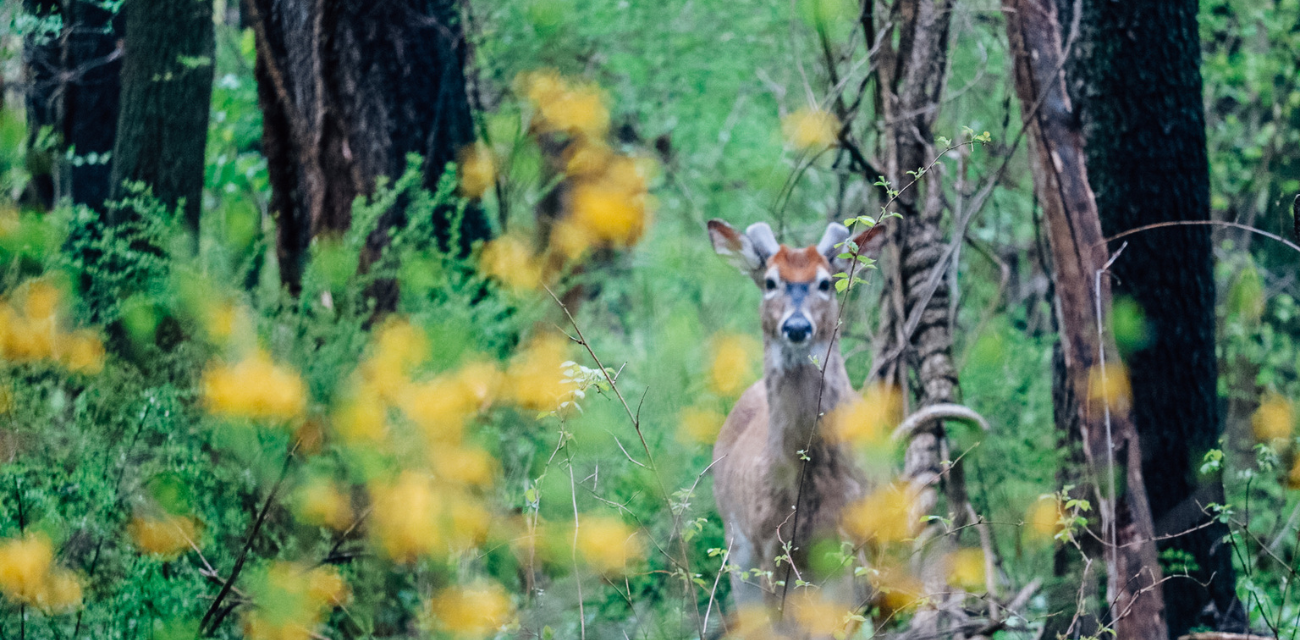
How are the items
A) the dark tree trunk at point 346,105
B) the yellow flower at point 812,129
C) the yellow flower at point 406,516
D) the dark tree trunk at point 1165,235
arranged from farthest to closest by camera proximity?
the dark tree trunk at point 346,105 < the yellow flower at point 812,129 < the dark tree trunk at point 1165,235 < the yellow flower at point 406,516

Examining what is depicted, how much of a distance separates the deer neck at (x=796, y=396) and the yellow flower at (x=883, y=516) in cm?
29

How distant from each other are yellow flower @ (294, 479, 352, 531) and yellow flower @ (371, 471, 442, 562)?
165 millimetres

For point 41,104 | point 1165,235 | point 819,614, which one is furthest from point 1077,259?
point 41,104

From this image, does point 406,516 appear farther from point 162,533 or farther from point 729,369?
point 729,369

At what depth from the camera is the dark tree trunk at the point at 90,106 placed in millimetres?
8203

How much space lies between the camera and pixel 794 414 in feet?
14.8

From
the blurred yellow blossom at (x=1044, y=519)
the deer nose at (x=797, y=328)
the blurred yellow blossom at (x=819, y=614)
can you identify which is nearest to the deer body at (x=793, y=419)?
the deer nose at (x=797, y=328)

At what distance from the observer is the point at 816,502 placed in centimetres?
439

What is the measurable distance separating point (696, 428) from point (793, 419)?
2.66 ft

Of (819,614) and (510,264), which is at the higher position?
(510,264)

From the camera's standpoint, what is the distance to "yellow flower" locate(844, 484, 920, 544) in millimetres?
3895

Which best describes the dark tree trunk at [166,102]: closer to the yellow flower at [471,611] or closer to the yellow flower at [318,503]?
the yellow flower at [318,503]

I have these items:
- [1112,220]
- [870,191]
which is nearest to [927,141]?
[870,191]

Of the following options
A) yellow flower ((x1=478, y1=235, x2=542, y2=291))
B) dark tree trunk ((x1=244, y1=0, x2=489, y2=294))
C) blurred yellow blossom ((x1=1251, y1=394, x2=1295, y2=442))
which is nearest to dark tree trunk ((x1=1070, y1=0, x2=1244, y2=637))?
blurred yellow blossom ((x1=1251, y1=394, x2=1295, y2=442))
